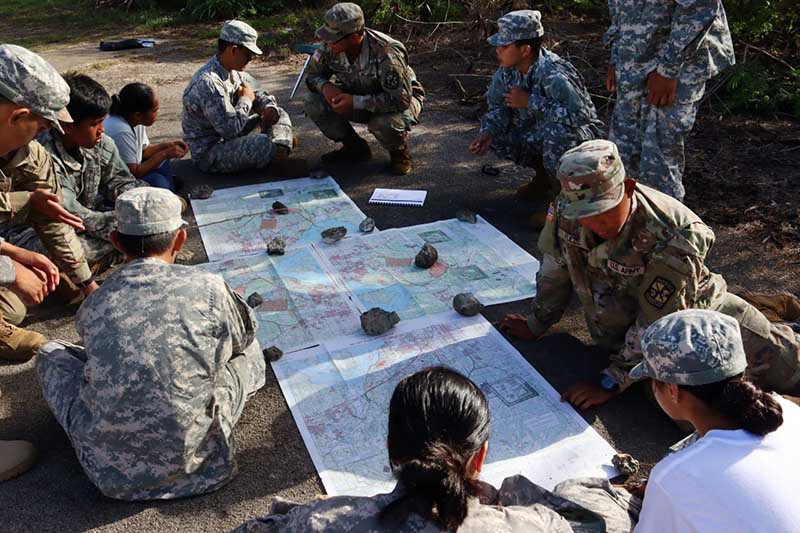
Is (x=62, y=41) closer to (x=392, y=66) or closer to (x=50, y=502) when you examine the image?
(x=392, y=66)

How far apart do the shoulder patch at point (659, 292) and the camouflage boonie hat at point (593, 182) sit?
1.23ft

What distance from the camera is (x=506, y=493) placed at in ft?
7.57

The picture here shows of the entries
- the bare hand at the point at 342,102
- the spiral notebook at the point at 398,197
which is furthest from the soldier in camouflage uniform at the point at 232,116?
the spiral notebook at the point at 398,197

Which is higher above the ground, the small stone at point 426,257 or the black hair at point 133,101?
the black hair at point 133,101

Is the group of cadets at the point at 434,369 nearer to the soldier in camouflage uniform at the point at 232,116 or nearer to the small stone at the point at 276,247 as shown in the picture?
the soldier in camouflage uniform at the point at 232,116

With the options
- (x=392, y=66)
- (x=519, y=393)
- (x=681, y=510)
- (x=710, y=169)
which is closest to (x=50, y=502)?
(x=519, y=393)

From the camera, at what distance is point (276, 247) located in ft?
14.4

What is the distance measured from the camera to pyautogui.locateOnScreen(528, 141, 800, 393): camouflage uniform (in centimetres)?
282

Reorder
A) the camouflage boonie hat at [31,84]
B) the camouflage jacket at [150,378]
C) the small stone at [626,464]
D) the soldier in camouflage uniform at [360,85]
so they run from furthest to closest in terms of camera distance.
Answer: the soldier in camouflage uniform at [360,85], the camouflage boonie hat at [31,84], the small stone at [626,464], the camouflage jacket at [150,378]

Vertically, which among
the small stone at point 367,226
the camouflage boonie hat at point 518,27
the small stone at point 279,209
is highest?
the camouflage boonie hat at point 518,27

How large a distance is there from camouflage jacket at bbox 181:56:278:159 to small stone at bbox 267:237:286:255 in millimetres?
1447

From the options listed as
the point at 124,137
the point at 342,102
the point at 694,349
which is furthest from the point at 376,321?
the point at 342,102

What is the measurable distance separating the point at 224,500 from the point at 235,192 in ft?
10.1

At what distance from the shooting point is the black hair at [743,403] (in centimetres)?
179
